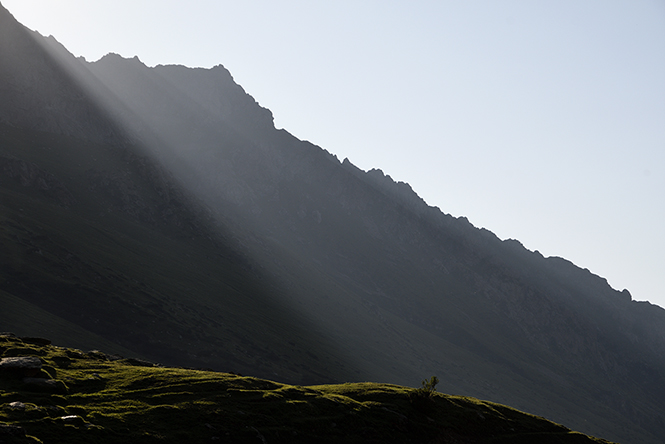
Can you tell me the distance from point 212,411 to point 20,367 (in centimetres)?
2153

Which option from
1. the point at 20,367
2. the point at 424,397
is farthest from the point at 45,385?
the point at 424,397

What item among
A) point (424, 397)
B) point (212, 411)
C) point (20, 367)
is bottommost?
point (20, 367)

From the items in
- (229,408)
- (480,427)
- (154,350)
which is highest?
(480,427)

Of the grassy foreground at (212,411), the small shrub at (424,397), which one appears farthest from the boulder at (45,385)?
the small shrub at (424,397)

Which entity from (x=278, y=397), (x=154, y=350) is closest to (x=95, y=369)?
(x=278, y=397)

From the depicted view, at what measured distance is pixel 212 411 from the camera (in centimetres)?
4969

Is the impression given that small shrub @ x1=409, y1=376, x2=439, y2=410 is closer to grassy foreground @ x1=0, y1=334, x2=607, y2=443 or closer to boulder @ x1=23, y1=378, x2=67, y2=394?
grassy foreground @ x1=0, y1=334, x2=607, y2=443

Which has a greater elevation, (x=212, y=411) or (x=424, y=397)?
(x=424, y=397)

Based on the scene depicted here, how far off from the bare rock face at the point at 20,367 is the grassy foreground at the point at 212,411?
608 mm

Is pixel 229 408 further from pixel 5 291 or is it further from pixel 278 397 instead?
pixel 5 291

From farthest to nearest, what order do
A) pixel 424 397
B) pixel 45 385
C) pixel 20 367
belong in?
pixel 424 397
pixel 20 367
pixel 45 385

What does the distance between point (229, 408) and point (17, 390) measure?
2159 cm

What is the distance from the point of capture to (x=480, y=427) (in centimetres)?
6681

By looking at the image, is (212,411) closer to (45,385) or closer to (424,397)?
(45,385)
